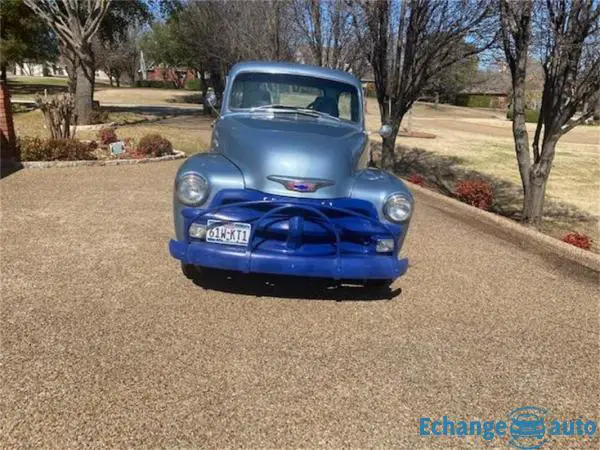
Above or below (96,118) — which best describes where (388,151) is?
below

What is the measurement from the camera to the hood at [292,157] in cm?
366

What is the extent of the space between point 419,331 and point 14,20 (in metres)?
27.0

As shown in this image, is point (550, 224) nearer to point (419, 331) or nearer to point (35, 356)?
point (419, 331)

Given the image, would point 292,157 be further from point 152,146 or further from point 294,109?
point 152,146

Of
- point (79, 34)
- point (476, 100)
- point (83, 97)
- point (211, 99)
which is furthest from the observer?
point (476, 100)

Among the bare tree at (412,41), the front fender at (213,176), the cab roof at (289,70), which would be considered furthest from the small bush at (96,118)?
the front fender at (213,176)

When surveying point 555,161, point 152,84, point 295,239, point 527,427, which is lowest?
point 555,161

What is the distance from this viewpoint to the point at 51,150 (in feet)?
31.3

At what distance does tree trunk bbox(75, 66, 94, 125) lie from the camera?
53.8 feet

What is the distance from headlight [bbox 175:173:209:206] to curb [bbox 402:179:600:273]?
4816 millimetres

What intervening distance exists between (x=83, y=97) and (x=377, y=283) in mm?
15642

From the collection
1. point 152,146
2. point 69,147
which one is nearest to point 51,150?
point 69,147

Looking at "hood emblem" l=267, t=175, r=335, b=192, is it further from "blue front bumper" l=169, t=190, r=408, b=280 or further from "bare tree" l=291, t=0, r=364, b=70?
"bare tree" l=291, t=0, r=364, b=70

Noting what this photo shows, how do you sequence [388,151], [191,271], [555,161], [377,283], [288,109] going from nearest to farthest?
[377,283], [191,271], [288,109], [388,151], [555,161]
